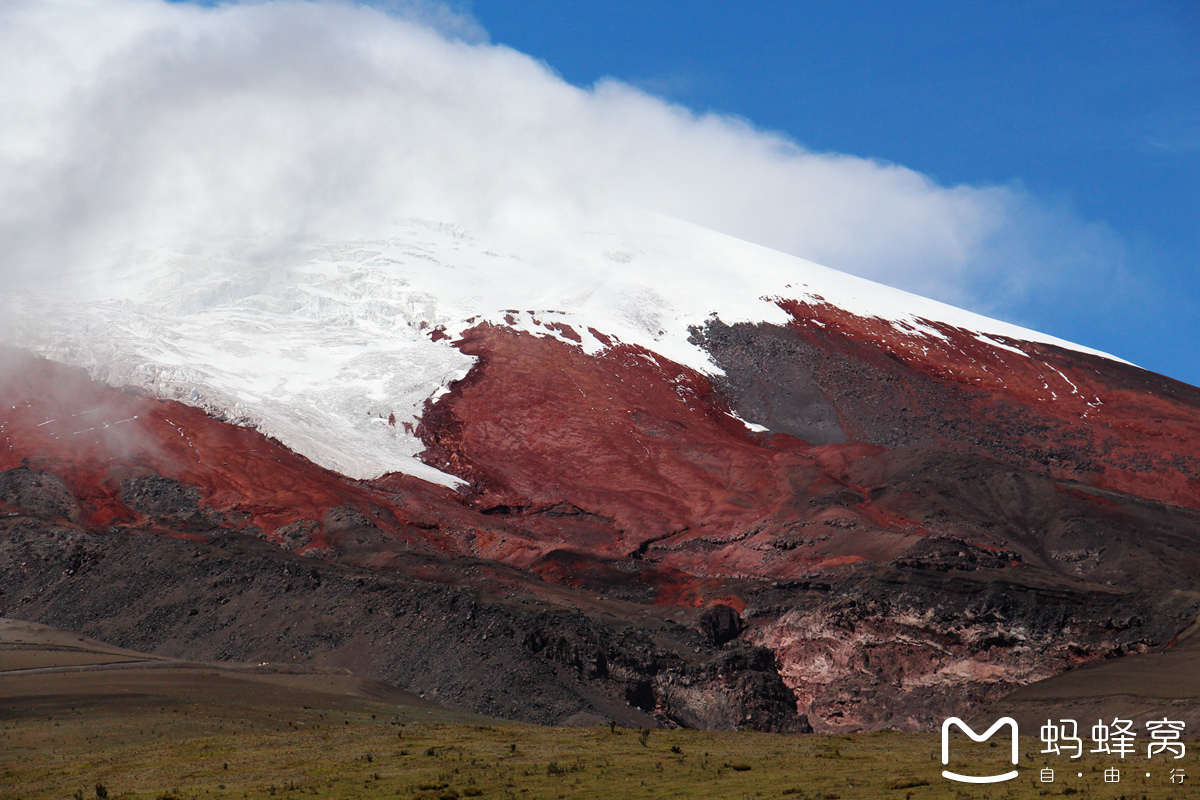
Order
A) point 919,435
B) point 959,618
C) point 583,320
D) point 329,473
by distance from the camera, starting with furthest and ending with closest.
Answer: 1. point 583,320
2. point 919,435
3. point 329,473
4. point 959,618

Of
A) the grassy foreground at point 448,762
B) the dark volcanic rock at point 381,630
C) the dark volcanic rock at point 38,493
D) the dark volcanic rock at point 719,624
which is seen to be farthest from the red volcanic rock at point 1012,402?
the grassy foreground at point 448,762

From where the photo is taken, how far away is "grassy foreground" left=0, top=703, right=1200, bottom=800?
25.2m

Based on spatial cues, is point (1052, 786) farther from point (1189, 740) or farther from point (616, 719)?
point (616, 719)

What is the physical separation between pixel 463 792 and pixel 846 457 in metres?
73.7

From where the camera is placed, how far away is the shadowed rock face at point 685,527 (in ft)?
157

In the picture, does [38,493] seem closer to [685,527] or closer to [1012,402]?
[685,527]

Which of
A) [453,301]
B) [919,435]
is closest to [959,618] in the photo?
[919,435]

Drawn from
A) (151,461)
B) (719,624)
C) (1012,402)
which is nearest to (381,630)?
(719,624)

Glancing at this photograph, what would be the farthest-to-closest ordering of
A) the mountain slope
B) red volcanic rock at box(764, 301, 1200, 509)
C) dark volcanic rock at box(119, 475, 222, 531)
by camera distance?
red volcanic rock at box(764, 301, 1200, 509), dark volcanic rock at box(119, 475, 222, 531), the mountain slope

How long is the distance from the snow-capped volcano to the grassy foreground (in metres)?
58.7

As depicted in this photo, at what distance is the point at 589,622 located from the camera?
50656 mm

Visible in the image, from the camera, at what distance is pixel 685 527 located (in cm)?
8650

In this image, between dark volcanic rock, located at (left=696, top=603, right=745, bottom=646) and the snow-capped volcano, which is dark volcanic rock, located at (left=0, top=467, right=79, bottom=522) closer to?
the snow-capped volcano

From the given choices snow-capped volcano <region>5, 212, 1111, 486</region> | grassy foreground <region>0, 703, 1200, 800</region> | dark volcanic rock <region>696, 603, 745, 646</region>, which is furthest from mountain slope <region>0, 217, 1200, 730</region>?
grassy foreground <region>0, 703, 1200, 800</region>
